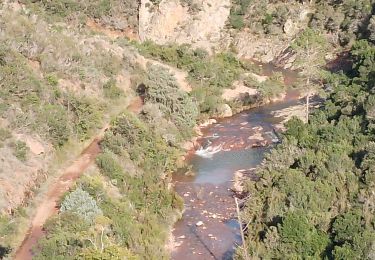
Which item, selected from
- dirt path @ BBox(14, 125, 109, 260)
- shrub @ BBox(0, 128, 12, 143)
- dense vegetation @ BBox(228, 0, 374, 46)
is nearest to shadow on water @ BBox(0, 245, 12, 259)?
dirt path @ BBox(14, 125, 109, 260)

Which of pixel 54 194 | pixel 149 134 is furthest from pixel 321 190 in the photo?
pixel 54 194

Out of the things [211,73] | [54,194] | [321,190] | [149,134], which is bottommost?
[54,194]

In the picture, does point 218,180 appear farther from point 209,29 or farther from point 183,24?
point 209,29

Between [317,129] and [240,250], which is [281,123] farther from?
[240,250]

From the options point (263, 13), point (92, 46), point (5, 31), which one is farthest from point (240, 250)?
point (263, 13)

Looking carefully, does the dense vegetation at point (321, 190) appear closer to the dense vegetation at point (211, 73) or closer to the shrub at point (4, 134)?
the dense vegetation at point (211, 73)
